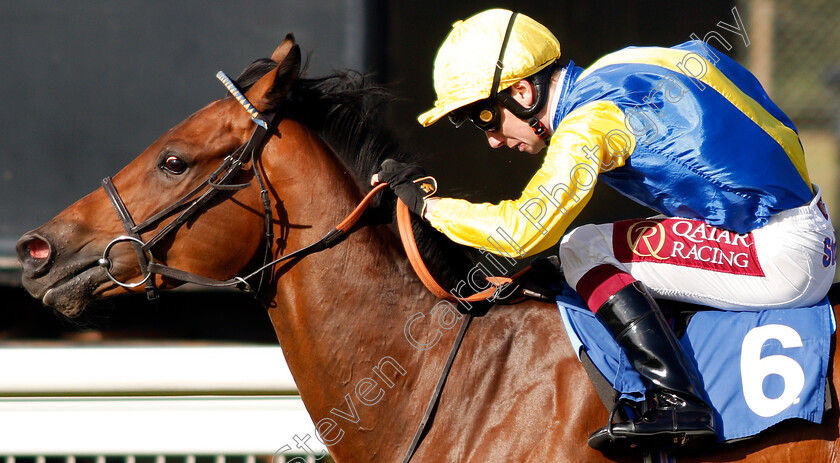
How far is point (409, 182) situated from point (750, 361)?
0.98 metres

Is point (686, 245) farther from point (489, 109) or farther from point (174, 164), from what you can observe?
point (174, 164)

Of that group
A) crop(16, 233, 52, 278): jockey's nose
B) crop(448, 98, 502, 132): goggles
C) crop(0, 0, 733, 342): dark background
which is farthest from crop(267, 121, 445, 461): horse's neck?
crop(0, 0, 733, 342): dark background

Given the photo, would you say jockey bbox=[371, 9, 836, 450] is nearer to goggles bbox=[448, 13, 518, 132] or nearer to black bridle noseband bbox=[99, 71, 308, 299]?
goggles bbox=[448, 13, 518, 132]

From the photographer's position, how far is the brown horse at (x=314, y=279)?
2.10 m

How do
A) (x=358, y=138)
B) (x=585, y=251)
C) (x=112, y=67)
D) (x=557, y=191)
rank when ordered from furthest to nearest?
(x=112, y=67) → (x=358, y=138) → (x=585, y=251) → (x=557, y=191)

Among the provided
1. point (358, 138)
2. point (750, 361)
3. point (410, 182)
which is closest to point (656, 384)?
point (750, 361)

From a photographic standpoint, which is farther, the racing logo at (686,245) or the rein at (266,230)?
the rein at (266,230)

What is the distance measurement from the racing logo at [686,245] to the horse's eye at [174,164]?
3.91 feet

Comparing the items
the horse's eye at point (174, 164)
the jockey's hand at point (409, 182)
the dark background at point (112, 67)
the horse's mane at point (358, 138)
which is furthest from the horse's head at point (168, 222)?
the dark background at point (112, 67)

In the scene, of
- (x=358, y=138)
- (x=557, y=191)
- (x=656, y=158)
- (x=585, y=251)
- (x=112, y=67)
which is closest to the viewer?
(x=557, y=191)

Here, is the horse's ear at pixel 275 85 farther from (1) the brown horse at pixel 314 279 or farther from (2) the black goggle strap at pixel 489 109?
(2) the black goggle strap at pixel 489 109

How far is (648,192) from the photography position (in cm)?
209

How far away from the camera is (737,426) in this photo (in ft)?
6.20

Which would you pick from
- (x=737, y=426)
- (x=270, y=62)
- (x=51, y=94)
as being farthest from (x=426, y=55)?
(x=737, y=426)
